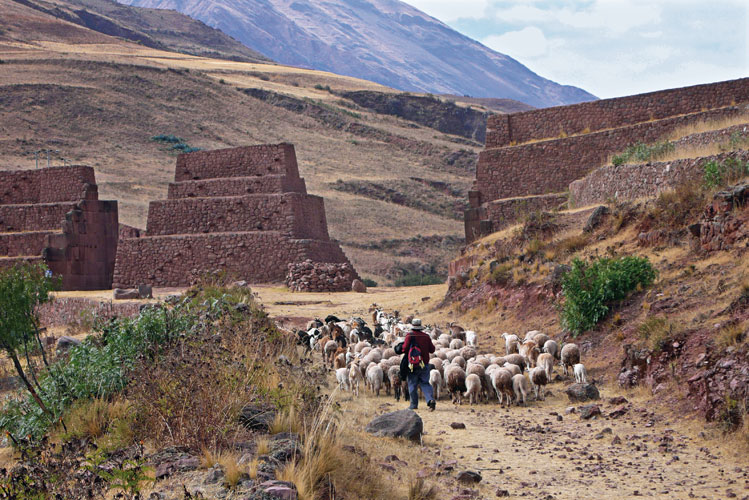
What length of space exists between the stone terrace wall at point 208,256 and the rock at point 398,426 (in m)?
21.7

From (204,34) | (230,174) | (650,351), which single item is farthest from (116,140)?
(204,34)

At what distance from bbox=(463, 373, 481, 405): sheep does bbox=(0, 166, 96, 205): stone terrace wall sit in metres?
24.6

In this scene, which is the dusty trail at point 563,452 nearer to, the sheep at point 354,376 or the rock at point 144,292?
the sheep at point 354,376

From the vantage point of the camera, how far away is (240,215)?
106 ft

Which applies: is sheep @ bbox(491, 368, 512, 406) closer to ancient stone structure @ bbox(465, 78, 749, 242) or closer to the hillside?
ancient stone structure @ bbox(465, 78, 749, 242)

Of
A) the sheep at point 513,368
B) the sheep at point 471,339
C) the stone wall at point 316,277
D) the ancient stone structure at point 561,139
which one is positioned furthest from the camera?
the stone wall at point 316,277

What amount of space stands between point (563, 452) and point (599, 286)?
5.90 metres

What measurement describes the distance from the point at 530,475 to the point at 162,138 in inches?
2777

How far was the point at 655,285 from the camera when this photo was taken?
13969 millimetres

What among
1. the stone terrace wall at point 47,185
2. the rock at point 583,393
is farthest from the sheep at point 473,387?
the stone terrace wall at point 47,185

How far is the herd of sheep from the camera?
1183cm

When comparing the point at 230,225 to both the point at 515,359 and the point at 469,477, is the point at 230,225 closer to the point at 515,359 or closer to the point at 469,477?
the point at 515,359

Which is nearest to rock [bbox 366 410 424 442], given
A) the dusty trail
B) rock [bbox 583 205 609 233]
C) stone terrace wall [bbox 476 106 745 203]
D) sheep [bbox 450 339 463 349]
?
the dusty trail

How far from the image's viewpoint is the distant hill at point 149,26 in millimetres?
129388
